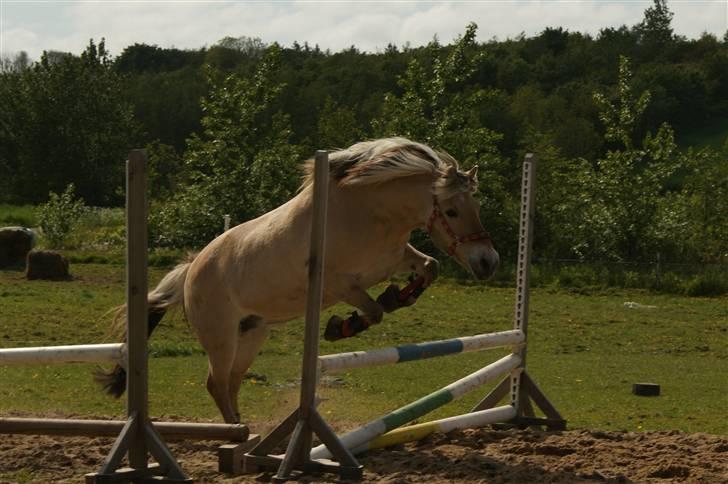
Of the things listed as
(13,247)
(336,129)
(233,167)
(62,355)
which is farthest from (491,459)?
(336,129)

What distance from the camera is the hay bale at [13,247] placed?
25531 mm

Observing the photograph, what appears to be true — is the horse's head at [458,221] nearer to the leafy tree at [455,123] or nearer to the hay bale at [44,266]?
the hay bale at [44,266]

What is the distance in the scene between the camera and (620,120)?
29.0 m

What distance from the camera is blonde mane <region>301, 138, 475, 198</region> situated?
6.44 meters

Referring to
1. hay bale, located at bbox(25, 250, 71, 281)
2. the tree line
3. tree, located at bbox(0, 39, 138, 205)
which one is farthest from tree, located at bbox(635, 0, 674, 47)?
hay bale, located at bbox(25, 250, 71, 281)

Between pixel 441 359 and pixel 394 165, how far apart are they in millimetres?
7853

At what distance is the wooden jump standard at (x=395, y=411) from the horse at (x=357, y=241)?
1.51 feet

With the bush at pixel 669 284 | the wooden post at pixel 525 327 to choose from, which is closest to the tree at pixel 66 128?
the bush at pixel 669 284

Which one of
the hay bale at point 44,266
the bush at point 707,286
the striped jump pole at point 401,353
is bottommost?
the bush at point 707,286

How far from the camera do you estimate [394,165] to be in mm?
6527

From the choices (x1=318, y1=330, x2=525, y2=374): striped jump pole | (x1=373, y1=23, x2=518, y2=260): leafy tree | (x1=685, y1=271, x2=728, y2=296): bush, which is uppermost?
(x1=373, y1=23, x2=518, y2=260): leafy tree

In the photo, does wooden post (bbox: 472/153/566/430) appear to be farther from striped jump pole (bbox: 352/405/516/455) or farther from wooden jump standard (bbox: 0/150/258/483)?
wooden jump standard (bbox: 0/150/258/483)

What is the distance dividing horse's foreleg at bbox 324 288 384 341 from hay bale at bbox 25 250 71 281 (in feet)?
58.0

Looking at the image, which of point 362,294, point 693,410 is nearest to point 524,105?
point 693,410
